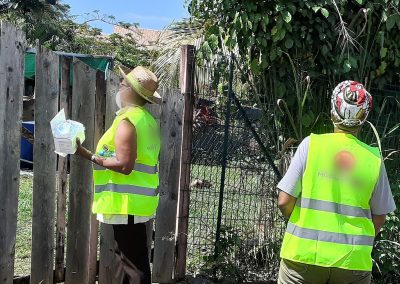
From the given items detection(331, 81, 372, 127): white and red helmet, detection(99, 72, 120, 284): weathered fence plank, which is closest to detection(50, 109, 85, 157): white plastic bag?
detection(99, 72, 120, 284): weathered fence plank

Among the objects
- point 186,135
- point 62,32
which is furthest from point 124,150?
point 62,32

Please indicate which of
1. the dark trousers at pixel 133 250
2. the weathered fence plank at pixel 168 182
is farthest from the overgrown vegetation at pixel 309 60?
the dark trousers at pixel 133 250

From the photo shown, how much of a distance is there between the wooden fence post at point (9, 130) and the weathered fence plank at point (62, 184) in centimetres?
34

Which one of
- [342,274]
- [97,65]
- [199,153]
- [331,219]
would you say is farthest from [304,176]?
[97,65]

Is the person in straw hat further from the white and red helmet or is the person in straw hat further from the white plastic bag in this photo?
the white and red helmet

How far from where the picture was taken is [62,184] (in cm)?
431

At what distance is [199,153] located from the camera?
5008 mm

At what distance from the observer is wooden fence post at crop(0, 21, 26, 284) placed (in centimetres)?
393

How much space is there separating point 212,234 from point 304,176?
2.36 m

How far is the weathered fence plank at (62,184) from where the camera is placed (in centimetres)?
426

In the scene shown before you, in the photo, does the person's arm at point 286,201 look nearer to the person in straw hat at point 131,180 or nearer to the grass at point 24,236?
the person in straw hat at point 131,180

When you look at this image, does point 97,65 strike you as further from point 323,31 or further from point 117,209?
point 117,209

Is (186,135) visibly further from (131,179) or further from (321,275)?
(321,275)

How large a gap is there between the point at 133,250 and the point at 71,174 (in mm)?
928
